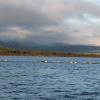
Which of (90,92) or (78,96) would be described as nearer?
(78,96)

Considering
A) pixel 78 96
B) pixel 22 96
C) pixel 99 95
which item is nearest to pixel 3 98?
pixel 22 96

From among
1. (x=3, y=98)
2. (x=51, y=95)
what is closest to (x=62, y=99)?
(x=51, y=95)

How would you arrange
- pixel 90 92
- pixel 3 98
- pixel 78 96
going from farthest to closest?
pixel 90 92
pixel 78 96
pixel 3 98

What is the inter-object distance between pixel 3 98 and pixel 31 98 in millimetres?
3226

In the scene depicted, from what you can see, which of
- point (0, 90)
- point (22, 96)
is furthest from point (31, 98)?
point (0, 90)

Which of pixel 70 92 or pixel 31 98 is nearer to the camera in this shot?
pixel 31 98

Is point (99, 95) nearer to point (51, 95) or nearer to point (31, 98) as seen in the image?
point (51, 95)

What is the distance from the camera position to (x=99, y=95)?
148 feet

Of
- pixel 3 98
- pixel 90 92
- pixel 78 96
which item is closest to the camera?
pixel 3 98

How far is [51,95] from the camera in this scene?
44750 millimetres

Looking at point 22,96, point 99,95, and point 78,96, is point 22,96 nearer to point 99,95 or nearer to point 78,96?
point 78,96

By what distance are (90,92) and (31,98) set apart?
10030 millimetres

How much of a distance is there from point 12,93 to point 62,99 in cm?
749

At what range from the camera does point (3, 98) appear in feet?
136
